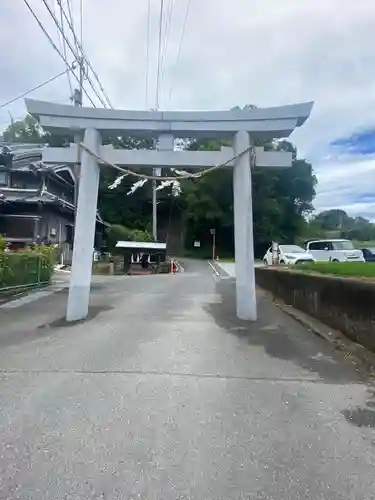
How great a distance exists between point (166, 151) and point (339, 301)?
438 centimetres

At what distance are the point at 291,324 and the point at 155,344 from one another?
3.38 m

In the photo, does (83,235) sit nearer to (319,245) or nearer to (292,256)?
(292,256)

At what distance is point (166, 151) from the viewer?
32.6 feet

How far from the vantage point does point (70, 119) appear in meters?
9.72

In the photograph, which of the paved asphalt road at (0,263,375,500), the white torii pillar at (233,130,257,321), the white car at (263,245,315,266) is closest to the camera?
the paved asphalt road at (0,263,375,500)

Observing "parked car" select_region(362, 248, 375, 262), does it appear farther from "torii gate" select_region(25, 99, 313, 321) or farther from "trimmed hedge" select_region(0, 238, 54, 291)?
"torii gate" select_region(25, 99, 313, 321)

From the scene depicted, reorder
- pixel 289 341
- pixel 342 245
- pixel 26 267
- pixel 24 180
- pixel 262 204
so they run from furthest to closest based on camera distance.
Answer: pixel 262 204, pixel 24 180, pixel 342 245, pixel 26 267, pixel 289 341

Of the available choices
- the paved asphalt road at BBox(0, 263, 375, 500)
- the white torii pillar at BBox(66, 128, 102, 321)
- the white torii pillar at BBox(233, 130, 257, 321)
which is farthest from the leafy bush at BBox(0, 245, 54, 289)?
the white torii pillar at BBox(233, 130, 257, 321)

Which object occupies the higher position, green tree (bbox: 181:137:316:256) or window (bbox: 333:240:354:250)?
green tree (bbox: 181:137:316:256)

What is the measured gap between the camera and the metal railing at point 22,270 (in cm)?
1450

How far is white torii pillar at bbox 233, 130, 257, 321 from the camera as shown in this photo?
9961mm

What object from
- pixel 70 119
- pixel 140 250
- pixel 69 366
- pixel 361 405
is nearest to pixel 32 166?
pixel 140 250

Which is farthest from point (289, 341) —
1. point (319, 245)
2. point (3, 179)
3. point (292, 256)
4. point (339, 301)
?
point (3, 179)

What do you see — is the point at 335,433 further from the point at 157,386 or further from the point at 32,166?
the point at 32,166
